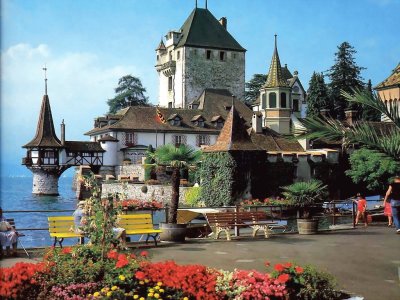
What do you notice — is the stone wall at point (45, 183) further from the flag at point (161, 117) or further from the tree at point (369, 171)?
the tree at point (369, 171)

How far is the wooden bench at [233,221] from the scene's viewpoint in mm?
15141

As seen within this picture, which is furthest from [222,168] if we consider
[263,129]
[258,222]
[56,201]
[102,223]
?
[102,223]

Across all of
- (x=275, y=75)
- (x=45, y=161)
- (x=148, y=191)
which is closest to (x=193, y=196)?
(x=148, y=191)

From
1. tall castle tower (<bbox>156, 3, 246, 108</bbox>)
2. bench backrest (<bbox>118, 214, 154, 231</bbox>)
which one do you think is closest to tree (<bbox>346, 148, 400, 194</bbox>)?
bench backrest (<bbox>118, 214, 154, 231</bbox>)

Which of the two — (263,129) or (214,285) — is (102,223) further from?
(263,129)

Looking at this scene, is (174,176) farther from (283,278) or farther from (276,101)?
(276,101)

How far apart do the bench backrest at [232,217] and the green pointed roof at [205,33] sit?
197 ft

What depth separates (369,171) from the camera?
4247cm

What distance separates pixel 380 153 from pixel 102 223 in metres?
4.07

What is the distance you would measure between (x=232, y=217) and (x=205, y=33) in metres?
63.7

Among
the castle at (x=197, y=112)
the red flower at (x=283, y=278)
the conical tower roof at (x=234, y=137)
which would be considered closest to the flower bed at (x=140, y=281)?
the red flower at (x=283, y=278)

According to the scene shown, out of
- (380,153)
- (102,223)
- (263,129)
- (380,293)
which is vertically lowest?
(380,293)

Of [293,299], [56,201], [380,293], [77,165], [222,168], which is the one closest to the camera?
[293,299]

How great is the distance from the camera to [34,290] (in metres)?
7.28
